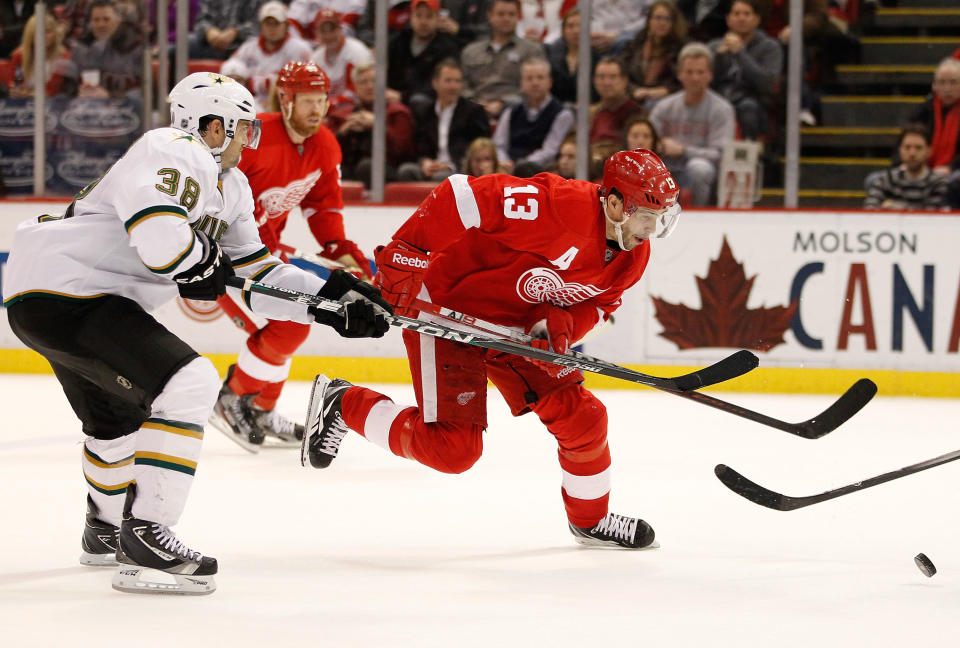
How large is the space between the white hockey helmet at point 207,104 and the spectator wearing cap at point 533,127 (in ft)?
11.9

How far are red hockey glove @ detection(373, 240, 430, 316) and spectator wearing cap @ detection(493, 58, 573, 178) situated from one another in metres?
3.21

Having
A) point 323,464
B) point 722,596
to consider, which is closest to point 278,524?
point 323,464

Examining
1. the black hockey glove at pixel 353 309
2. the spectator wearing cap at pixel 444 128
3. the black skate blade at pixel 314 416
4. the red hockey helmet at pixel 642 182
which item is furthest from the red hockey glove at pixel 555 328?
the spectator wearing cap at pixel 444 128

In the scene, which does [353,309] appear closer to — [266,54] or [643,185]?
[643,185]

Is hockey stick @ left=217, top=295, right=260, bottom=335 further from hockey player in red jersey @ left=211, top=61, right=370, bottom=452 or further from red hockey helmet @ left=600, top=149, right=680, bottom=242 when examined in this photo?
red hockey helmet @ left=600, top=149, right=680, bottom=242

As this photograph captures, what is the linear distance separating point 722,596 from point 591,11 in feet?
13.5

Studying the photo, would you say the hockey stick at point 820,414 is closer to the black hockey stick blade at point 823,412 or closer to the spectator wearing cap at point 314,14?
the black hockey stick blade at point 823,412

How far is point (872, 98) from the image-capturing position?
6.82 metres

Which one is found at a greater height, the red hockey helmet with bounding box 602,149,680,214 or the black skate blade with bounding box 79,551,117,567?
the red hockey helmet with bounding box 602,149,680,214

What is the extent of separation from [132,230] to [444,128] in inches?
161

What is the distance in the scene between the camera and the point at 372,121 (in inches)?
250

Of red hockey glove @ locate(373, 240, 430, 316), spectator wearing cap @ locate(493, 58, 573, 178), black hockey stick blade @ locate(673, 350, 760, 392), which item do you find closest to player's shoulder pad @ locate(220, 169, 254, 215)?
red hockey glove @ locate(373, 240, 430, 316)

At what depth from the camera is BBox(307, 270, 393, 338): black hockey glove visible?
106 inches

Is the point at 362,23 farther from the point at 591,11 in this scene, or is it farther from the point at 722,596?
the point at 722,596
